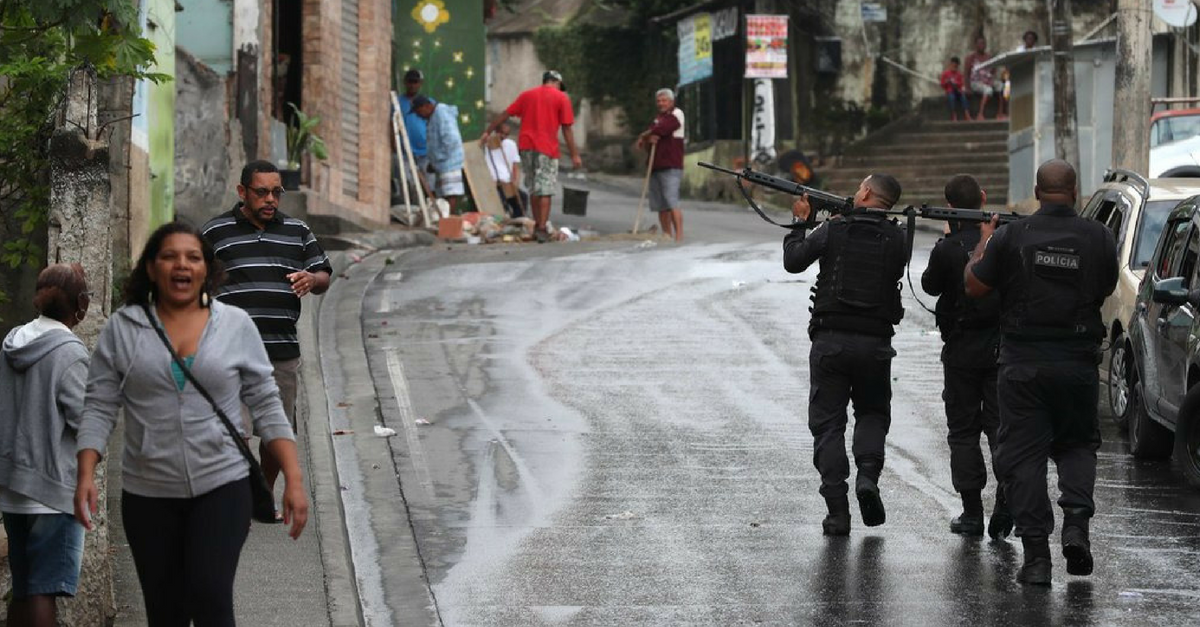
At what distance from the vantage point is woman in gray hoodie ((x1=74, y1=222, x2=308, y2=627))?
629 cm

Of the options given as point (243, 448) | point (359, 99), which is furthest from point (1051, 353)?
point (359, 99)

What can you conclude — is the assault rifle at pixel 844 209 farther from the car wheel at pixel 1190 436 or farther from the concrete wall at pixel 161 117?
the concrete wall at pixel 161 117

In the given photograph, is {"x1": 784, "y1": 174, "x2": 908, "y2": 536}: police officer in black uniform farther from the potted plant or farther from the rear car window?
the potted plant

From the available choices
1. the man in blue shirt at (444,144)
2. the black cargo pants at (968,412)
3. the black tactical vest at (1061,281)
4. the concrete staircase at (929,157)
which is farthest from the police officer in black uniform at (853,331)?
the concrete staircase at (929,157)

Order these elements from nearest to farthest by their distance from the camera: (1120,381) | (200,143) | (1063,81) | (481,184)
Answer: (1120,381) < (200,143) < (1063,81) < (481,184)

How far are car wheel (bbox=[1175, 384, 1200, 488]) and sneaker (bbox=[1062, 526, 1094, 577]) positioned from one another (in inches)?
101

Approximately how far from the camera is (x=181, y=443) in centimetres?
628

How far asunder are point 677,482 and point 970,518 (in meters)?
1.79

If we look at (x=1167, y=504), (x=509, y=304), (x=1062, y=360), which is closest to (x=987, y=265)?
(x=1062, y=360)

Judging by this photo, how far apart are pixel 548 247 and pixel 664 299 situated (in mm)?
5136

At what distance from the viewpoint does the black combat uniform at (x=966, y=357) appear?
985 centimetres

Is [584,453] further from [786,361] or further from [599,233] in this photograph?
[599,233]

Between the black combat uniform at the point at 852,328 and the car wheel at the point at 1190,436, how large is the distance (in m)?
2.11

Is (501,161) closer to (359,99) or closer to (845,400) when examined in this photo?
(359,99)
